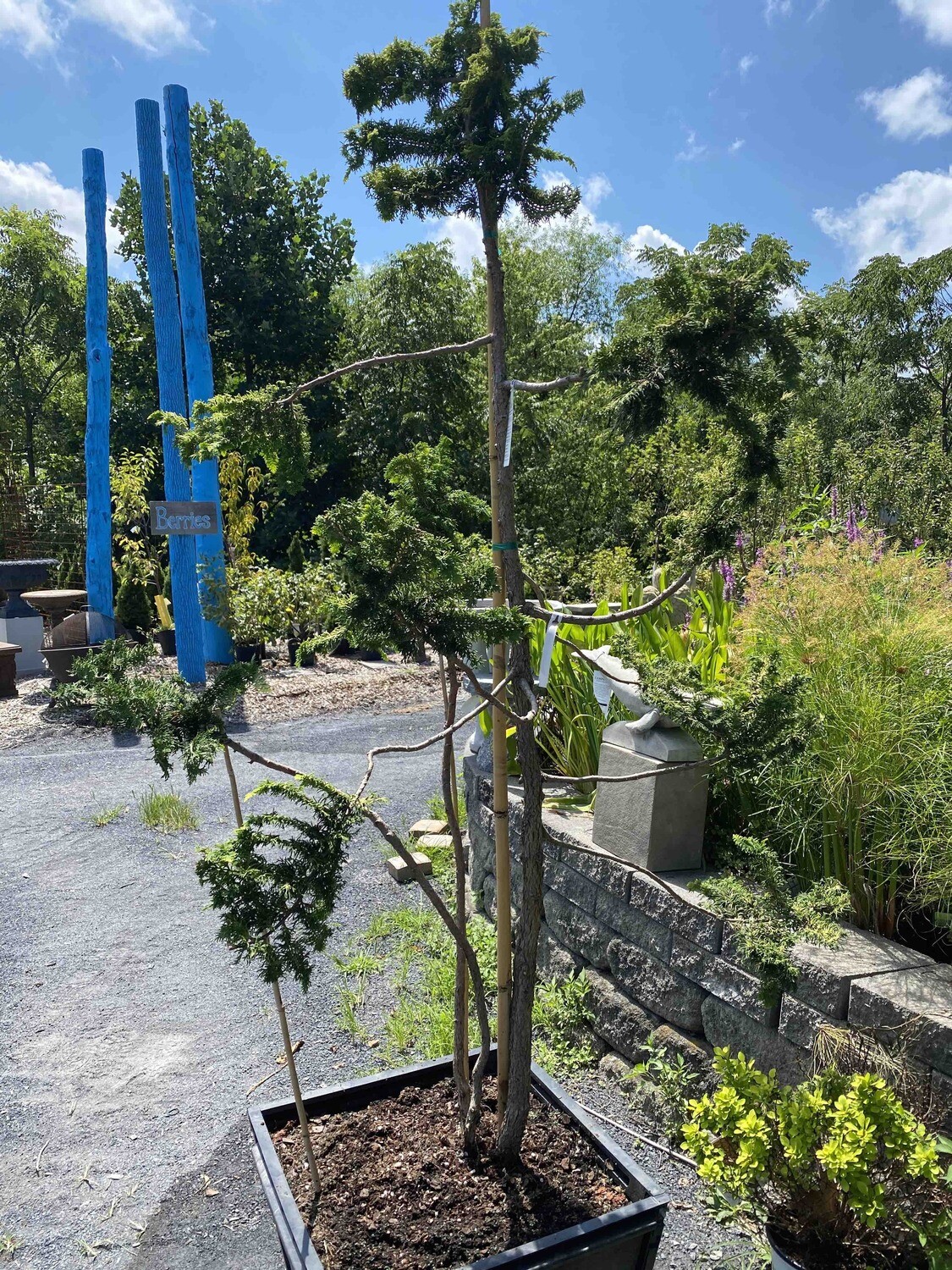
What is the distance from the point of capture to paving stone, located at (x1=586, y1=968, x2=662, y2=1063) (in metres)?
2.54

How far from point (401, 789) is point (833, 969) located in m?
3.67

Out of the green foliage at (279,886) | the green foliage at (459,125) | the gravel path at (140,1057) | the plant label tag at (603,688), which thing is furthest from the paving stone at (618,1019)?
the green foliage at (459,125)

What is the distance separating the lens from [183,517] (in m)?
7.63

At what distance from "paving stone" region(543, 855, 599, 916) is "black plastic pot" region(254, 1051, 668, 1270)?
86 cm

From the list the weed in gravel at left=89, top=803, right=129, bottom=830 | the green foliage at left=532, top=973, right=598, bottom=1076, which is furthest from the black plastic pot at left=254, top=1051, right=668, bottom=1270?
the weed in gravel at left=89, top=803, right=129, bottom=830

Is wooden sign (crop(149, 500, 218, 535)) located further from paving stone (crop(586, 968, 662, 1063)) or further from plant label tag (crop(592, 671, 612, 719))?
paving stone (crop(586, 968, 662, 1063))

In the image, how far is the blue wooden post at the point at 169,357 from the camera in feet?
26.4

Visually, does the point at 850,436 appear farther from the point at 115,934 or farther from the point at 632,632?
the point at 115,934

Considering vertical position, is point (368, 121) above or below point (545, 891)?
above

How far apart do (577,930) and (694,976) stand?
23.5 inches

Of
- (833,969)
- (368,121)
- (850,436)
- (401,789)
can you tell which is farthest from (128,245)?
(833,969)

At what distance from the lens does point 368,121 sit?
5.47 ft

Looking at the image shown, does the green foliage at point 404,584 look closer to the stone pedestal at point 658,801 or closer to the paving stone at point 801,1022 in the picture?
the stone pedestal at point 658,801

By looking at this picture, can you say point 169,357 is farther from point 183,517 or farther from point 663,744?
point 663,744
